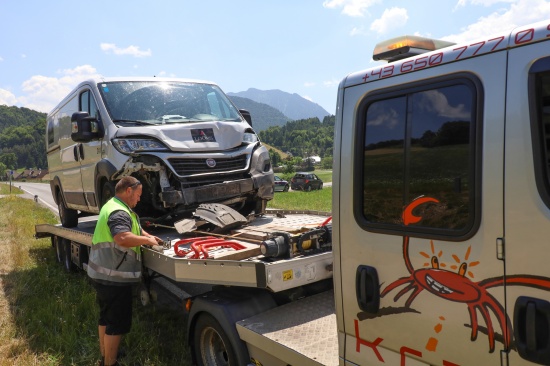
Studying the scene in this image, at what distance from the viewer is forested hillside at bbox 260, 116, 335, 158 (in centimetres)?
15400

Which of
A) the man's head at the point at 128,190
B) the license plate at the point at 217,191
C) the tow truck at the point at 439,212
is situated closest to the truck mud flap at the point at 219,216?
the license plate at the point at 217,191

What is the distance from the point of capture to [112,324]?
420 cm

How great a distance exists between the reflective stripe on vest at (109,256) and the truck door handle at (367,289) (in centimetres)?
243

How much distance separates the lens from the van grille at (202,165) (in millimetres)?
5109

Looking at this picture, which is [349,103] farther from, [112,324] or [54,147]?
[54,147]

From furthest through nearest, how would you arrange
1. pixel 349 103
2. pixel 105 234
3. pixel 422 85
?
pixel 105 234
pixel 349 103
pixel 422 85

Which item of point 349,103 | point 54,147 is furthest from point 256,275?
point 54,147

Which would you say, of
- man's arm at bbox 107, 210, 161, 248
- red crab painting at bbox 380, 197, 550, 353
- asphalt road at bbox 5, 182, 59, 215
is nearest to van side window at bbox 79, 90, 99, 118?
man's arm at bbox 107, 210, 161, 248

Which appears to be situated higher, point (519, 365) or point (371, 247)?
point (371, 247)

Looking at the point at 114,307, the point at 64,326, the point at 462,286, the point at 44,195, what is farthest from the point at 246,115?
the point at 44,195

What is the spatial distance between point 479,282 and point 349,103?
1170 mm

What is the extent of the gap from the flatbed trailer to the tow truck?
0.08ft

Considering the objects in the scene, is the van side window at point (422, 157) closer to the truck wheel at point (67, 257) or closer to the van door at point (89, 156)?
the van door at point (89, 156)

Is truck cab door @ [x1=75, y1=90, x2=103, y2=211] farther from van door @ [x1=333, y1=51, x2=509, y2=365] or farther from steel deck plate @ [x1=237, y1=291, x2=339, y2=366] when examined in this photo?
van door @ [x1=333, y1=51, x2=509, y2=365]
